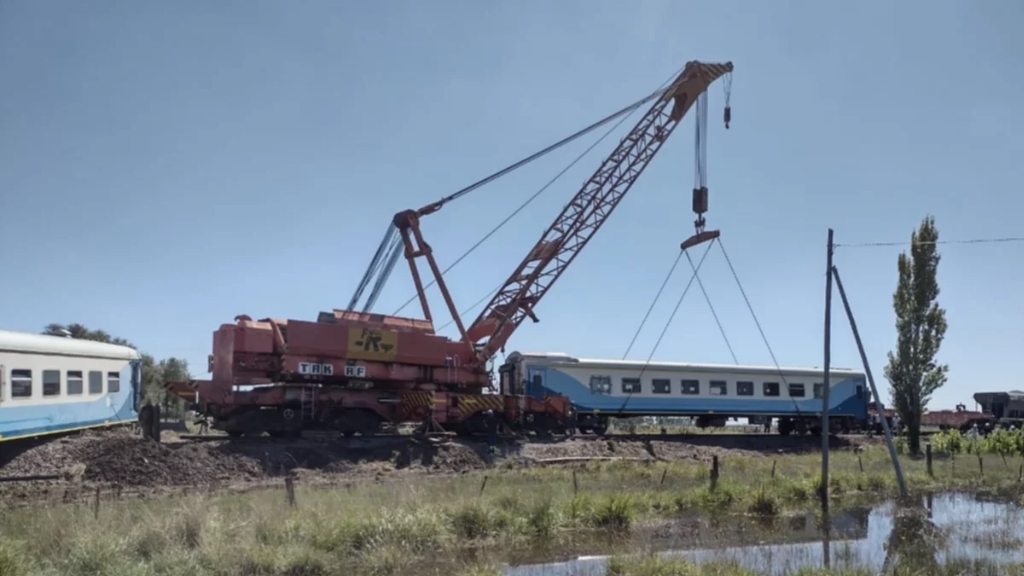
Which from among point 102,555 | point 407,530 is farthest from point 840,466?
point 102,555

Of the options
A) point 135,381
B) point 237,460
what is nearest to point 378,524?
point 237,460

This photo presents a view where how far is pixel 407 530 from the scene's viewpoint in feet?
37.6

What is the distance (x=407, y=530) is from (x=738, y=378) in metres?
23.3

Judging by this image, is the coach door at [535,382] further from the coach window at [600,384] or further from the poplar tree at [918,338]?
the poplar tree at [918,338]

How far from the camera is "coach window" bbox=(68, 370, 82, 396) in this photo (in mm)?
18827

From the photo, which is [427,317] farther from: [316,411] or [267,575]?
[267,575]

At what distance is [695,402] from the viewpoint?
103 ft

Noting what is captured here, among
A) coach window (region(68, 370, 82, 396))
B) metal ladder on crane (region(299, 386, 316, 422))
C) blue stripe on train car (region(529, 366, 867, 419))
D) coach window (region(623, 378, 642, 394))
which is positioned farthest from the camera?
coach window (region(623, 378, 642, 394))

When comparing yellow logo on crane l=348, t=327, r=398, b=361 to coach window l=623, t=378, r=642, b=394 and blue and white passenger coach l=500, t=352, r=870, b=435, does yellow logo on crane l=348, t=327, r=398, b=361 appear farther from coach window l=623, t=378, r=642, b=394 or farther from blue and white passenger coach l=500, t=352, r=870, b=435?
coach window l=623, t=378, r=642, b=394

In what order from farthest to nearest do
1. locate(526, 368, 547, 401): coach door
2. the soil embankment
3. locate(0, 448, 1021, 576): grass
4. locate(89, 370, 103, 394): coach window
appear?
locate(526, 368, 547, 401): coach door < locate(89, 370, 103, 394): coach window < the soil embankment < locate(0, 448, 1021, 576): grass

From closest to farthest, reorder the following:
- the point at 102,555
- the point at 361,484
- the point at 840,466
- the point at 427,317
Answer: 1. the point at 102,555
2. the point at 361,484
3. the point at 840,466
4. the point at 427,317

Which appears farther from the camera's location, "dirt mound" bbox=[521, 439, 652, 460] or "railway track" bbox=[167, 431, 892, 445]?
"dirt mound" bbox=[521, 439, 652, 460]

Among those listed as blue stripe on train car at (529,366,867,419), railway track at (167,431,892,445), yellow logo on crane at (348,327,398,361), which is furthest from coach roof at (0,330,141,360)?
blue stripe on train car at (529,366,867,419)

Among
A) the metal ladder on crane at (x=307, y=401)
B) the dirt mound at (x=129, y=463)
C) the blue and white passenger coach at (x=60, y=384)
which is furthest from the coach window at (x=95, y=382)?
the metal ladder on crane at (x=307, y=401)
